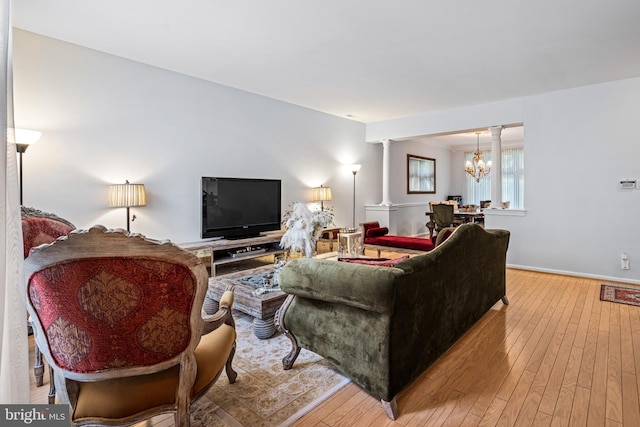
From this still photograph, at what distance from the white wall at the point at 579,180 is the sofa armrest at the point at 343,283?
170 inches

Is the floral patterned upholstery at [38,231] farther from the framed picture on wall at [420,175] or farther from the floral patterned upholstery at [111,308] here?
the framed picture on wall at [420,175]

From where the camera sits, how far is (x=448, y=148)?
9.69m

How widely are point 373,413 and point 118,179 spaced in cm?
349

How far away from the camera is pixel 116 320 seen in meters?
1.11

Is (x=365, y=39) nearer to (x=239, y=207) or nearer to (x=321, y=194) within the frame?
(x=239, y=207)

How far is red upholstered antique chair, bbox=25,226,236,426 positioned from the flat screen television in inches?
124

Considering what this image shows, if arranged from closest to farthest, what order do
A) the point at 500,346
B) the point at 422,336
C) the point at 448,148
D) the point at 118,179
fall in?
1. the point at 422,336
2. the point at 500,346
3. the point at 118,179
4. the point at 448,148

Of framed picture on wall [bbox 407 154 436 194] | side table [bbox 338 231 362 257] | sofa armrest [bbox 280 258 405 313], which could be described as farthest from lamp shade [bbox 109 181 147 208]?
framed picture on wall [bbox 407 154 436 194]

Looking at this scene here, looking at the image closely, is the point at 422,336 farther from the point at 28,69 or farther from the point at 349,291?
the point at 28,69

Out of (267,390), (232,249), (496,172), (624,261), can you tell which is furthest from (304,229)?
(624,261)

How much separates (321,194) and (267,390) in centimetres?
408

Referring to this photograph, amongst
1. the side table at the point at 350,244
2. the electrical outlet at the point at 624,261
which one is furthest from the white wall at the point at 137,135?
the electrical outlet at the point at 624,261

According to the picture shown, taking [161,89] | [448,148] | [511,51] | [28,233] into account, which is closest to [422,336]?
[28,233]

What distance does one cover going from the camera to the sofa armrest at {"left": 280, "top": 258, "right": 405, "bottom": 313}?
5.31 ft
